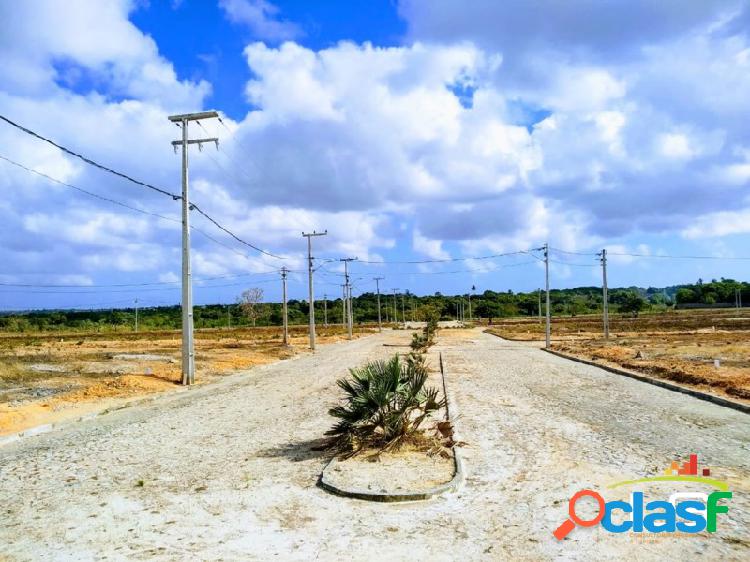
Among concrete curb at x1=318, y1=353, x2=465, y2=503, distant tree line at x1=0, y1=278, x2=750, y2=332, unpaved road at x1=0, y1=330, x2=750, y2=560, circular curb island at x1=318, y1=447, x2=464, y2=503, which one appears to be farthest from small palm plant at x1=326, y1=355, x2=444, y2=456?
distant tree line at x1=0, y1=278, x2=750, y2=332

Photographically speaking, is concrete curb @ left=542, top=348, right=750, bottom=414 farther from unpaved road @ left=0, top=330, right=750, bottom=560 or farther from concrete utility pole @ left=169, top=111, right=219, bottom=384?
concrete utility pole @ left=169, top=111, right=219, bottom=384

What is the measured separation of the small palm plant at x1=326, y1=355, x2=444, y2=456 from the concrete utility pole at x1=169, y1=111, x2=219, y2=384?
41.9 ft

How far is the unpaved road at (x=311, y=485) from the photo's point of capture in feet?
18.9

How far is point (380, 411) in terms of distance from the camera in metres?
9.77

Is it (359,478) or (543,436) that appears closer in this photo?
(359,478)

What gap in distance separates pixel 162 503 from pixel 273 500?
1298 mm

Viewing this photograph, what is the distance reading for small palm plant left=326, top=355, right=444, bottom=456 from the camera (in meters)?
9.65

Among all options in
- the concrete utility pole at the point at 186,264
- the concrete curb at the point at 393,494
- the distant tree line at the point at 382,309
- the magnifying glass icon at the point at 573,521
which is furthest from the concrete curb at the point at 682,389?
the distant tree line at the point at 382,309

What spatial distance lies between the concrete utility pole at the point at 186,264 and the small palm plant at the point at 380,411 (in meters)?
12.8

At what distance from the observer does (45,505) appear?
24.4 ft

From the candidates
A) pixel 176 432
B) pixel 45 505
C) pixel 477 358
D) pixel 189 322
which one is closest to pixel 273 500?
pixel 45 505

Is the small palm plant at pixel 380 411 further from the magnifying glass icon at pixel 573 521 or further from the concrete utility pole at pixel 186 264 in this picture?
the concrete utility pole at pixel 186 264

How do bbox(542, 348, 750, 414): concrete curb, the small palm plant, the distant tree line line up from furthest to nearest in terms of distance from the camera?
the distant tree line
bbox(542, 348, 750, 414): concrete curb
the small palm plant

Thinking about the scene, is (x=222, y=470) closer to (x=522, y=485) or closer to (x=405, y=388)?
(x=405, y=388)
